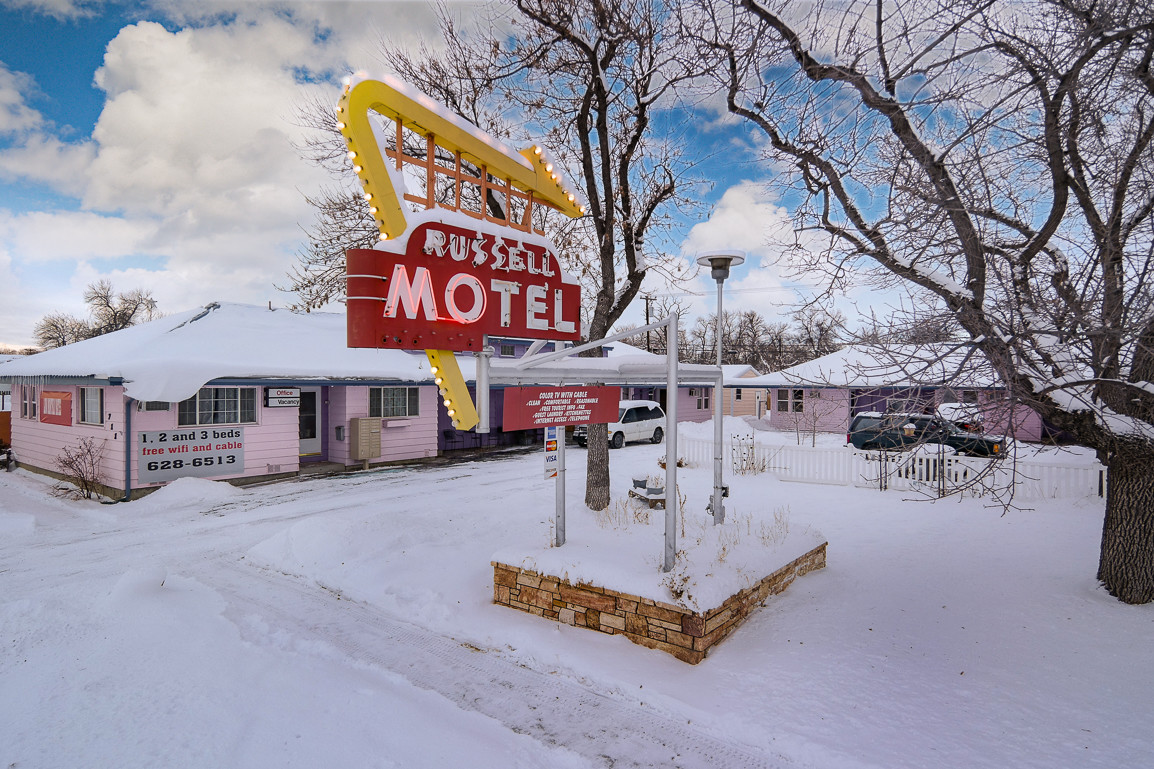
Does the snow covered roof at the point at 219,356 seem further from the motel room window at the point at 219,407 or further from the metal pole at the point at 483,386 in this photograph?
the metal pole at the point at 483,386

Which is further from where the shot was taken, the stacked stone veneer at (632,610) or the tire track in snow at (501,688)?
the stacked stone veneer at (632,610)

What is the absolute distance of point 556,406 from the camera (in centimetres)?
581

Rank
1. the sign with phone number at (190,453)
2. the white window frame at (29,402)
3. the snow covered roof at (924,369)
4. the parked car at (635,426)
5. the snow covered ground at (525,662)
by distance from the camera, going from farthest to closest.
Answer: the parked car at (635,426) < the white window frame at (29,402) < the sign with phone number at (190,453) < the snow covered roof at (924,369) < the snow covered ground at (525,662)

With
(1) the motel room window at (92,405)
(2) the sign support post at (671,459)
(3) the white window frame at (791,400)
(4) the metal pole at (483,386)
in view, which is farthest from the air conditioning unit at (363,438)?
(3) the white window frame at (791,400)

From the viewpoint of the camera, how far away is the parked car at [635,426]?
2191cm

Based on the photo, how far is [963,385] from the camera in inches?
209

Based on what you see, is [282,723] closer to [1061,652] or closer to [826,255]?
[1061,652]

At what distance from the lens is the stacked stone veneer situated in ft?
16.9

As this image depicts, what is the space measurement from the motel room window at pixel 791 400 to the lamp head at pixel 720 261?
907 inches

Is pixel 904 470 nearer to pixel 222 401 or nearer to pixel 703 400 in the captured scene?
pixel 222 401

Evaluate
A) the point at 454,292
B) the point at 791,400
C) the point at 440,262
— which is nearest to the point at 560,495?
the point at 454,292

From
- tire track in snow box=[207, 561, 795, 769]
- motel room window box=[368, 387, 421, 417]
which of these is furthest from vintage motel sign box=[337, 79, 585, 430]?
motel room window box=[368, 387, 421, 417]

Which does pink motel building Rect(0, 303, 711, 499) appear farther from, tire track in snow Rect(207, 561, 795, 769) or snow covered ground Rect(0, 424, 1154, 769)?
tire track in snow Rect(207, 561, 795, 769)

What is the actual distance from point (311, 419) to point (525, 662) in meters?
14.5
